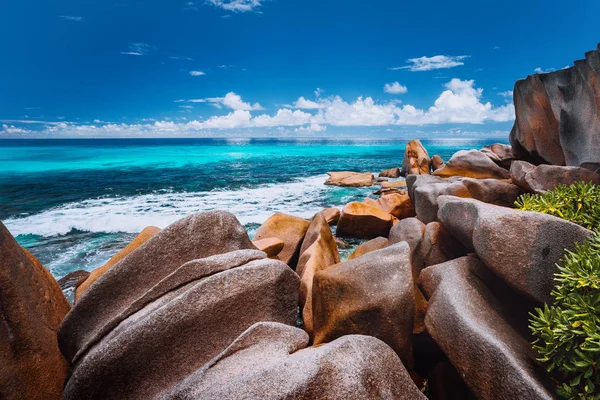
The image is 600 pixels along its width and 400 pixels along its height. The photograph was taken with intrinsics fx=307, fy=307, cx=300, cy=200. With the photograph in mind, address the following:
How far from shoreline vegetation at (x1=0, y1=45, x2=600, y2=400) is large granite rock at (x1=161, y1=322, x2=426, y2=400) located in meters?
0.01

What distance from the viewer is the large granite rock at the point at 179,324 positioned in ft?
12.4

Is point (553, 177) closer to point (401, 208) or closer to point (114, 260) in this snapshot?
point (401, 208)

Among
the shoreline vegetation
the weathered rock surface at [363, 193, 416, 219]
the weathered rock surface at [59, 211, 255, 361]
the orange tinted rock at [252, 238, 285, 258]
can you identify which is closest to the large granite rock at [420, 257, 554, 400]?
the shoreline vegetation

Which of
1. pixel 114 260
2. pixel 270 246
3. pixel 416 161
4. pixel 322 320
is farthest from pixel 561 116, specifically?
pixel 416 161

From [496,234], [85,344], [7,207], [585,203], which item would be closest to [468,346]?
[496,234]

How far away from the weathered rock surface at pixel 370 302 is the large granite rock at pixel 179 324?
58 cm

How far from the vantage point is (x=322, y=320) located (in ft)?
15.7

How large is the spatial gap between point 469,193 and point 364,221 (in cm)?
376

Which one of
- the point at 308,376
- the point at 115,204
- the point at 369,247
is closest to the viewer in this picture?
the point at 308,376

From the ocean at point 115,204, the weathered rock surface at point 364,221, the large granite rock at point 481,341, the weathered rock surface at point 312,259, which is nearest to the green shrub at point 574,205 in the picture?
the large granite rock at point 481,341

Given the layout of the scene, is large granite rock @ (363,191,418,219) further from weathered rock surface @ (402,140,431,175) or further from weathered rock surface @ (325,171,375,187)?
weathered rock surface @ (402,140,431,175)

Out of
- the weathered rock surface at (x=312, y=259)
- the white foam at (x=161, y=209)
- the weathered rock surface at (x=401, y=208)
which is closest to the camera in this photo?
the weathered rock surface at (x=312, y=259)

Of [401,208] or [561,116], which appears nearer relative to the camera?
[561,116]

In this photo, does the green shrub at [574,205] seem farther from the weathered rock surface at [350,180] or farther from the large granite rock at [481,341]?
the weathered rock surface at [350,180]
